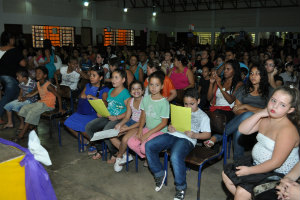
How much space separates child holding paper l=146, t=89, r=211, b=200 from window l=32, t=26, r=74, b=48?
40.9ft

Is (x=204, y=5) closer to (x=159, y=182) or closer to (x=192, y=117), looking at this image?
(x=192, y=117)

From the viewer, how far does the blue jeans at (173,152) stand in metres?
2.83

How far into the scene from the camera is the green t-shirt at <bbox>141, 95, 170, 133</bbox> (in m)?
3.21

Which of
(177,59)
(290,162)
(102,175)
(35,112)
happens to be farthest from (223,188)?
(35,112)

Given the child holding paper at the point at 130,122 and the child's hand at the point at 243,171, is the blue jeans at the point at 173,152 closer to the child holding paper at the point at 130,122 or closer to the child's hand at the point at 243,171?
the child holding paper at the point at 130,122

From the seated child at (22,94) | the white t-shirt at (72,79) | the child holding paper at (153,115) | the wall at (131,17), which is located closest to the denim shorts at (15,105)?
the seated child at (22,94)

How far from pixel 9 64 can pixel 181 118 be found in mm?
3371

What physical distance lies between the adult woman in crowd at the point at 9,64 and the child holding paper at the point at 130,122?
2429mm

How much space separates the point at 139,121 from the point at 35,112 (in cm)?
191

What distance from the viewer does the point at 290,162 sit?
217cm

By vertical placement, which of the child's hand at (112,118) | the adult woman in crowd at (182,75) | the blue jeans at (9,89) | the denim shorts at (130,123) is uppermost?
the adult woman in crowd at (182,75)

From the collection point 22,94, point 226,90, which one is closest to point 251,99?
point 226,90

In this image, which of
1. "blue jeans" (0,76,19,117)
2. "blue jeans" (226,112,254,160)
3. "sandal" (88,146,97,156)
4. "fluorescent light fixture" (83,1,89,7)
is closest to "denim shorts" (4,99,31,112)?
"blue jeans" (0,76,19,117)

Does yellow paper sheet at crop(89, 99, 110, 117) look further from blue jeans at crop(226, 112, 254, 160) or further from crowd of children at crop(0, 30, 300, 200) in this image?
blue jeans at crop(226, 112, 254, 160)
